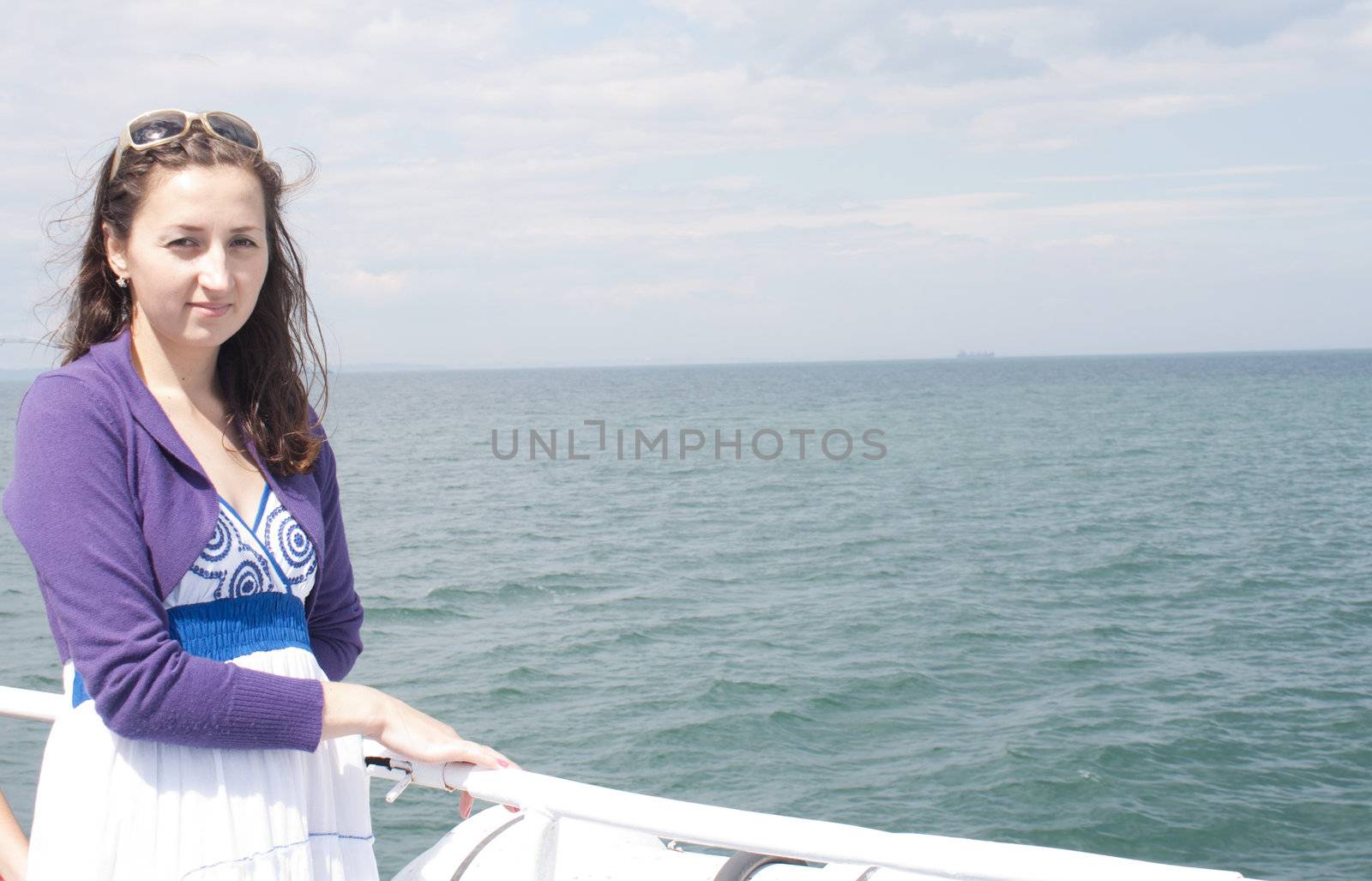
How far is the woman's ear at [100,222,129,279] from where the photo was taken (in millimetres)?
1728

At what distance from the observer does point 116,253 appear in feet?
5.69

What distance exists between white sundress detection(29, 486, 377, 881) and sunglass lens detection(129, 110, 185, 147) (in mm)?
544

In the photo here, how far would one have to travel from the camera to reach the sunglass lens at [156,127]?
66.5 inches

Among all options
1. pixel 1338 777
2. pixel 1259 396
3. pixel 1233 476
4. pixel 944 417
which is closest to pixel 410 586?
pixel 1338 777

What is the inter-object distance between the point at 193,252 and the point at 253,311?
0.27 meters

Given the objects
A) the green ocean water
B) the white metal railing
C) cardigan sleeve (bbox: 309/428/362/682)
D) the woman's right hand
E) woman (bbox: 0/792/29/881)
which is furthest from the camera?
the green ocean water

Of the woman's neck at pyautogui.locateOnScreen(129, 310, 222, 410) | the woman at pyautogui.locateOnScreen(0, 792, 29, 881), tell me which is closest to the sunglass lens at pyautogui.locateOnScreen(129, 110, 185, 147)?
the woman's neck at pyautogui.locateOnScreen(129, 310, 222, 410)

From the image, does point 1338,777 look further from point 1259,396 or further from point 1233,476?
point 1259,396

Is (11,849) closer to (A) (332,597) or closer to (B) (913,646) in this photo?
(A) (332,597)

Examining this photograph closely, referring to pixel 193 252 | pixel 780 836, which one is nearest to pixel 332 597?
pixel 193 252

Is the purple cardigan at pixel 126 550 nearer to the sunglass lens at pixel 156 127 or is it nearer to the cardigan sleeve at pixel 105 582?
the cardigan sleeve at pixel 105 582

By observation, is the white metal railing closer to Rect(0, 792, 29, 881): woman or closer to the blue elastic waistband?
the blue elastic waistband

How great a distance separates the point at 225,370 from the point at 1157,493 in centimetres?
3224

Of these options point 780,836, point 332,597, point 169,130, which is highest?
point 169,130
